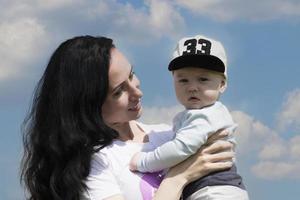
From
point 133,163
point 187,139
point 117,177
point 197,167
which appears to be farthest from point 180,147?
point 117,177

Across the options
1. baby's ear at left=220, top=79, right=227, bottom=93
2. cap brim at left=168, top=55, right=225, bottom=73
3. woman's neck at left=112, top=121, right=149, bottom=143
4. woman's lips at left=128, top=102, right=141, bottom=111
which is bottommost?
woman's neck at left=112, top=121, right=149, bottom=143

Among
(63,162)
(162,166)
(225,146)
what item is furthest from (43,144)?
(225,146)

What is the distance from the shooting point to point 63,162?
5516 mm

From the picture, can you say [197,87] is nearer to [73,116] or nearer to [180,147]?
[180,147]

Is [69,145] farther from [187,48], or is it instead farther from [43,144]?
[187,48]

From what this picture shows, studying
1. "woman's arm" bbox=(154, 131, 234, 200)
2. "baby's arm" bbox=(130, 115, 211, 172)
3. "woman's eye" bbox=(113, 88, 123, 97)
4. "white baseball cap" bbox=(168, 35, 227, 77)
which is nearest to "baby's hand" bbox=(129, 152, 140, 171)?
"baby's arm" bbox=(130, 115, 211, 172)

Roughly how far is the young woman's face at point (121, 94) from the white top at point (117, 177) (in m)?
0.19

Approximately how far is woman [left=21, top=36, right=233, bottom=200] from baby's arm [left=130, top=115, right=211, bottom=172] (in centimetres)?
8

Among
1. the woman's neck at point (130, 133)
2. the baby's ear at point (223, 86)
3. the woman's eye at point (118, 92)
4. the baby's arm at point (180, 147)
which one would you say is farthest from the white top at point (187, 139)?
the woman's eye at point (118, 92)

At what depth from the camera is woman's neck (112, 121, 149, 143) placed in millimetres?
5809

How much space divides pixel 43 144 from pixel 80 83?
493 millimetres

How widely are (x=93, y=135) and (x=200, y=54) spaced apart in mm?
863

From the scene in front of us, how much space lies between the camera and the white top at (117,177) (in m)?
5.40

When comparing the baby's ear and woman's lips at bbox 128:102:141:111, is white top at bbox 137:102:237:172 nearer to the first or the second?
the baby's ear
